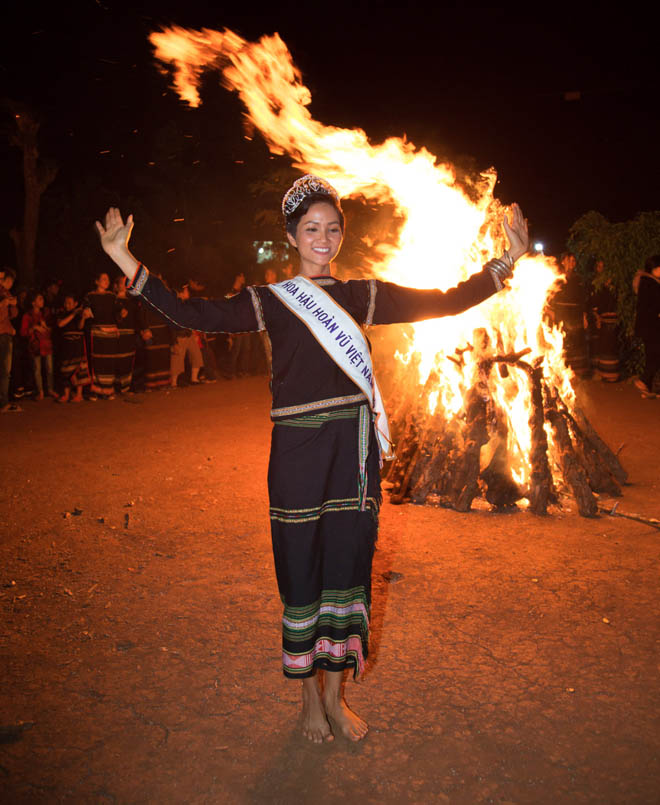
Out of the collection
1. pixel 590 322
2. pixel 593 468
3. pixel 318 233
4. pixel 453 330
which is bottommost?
pixel 593 468

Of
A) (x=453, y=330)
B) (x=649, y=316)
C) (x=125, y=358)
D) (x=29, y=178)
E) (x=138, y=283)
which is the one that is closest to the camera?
(x=138, y=283)

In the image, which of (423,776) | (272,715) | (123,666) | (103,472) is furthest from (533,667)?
(103,472)

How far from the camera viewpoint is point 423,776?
277cm

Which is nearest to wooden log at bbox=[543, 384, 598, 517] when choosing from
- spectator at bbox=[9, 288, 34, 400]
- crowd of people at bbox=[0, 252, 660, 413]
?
crowd of people at bbox=[0, 252, 660, 413]

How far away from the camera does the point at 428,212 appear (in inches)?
274

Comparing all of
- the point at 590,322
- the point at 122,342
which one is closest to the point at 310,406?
the point at 122,342

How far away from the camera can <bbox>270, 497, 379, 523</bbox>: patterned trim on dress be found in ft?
9.59

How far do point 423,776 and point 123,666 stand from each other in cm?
167

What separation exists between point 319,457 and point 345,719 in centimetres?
117

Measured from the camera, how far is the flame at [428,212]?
6297 mm

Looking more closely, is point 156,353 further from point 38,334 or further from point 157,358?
point 38,334

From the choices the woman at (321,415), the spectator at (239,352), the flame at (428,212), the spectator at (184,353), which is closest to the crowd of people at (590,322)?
the spectator at (239,352)

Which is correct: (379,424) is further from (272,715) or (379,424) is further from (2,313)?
(2,313)

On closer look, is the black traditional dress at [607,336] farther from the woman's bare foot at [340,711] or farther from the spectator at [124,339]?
the woman's bare foot at [340,711]
